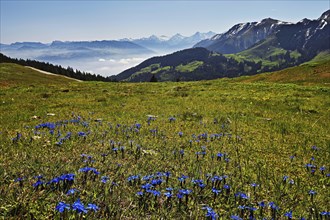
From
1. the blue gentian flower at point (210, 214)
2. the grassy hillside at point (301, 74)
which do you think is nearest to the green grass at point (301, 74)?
the grassy hillside at point (301, 74)

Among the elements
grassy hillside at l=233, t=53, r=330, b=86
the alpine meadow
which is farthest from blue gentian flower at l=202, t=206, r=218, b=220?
grassy hillside at l=233, t=53, r=330, b=86

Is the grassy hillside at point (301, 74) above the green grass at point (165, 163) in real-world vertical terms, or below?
above

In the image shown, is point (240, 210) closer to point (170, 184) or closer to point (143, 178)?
point (170, 184)

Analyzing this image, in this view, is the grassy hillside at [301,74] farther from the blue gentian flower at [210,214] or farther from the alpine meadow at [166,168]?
the blue gentian flower at [210,214]

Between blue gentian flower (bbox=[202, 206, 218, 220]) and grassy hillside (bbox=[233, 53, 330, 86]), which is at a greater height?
grassy hillside (bbox=[233, 53, 330, 86])

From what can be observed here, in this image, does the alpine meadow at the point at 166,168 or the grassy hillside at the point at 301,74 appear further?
the grassy hillside at the point at 301,74

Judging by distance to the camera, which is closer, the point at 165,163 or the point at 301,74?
the point at 165,163

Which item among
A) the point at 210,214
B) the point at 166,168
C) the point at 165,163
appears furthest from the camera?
the point at 165,163

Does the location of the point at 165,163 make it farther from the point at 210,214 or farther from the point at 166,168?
the point at 210,214

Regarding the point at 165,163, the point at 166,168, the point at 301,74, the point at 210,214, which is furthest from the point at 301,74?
the point at 210,214

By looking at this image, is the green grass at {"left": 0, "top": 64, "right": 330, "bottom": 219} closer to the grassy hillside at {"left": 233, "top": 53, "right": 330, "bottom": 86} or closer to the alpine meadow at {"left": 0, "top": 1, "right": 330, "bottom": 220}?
the alpine meadow at {"left": 0, "top": 1, "right": 330, "bottom": 220}

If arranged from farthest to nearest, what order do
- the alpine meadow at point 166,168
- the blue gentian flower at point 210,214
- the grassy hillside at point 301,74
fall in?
the grassy hillside at point 301,74, the alpine meadow at point 166,168, the blue gentian flower at point 210,214

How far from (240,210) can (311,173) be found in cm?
320

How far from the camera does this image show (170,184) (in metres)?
5.37
